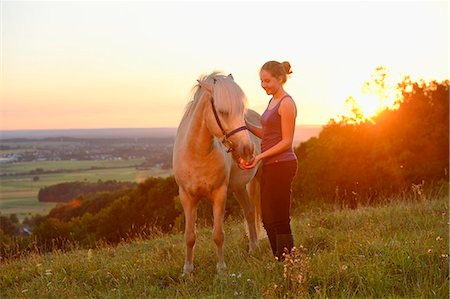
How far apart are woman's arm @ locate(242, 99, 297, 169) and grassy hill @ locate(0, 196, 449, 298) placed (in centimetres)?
111

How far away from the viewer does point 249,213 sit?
738 centimetres

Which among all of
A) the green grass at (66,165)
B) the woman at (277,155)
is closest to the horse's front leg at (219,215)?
the woman at (277,155)

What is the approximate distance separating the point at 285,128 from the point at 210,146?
115 centimetres

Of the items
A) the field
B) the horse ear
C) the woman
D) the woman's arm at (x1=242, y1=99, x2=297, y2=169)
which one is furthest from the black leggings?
the field

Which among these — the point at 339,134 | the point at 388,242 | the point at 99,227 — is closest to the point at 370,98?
the point at 339,134

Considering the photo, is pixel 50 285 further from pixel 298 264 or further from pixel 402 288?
pixel 402 288

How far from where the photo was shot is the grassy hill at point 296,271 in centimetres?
431

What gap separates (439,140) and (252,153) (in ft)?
87.7

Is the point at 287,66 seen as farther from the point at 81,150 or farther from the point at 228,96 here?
the point at 81,150

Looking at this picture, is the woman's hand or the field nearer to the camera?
the woman's hand

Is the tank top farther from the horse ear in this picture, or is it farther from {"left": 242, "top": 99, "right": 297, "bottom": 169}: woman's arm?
the horse ear

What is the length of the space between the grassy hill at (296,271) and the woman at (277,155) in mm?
419

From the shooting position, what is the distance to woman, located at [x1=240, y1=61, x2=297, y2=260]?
5043 mm

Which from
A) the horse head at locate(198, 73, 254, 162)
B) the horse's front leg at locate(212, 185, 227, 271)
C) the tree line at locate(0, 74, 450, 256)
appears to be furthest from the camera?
the tree line at locate(0, 74, 450, 256)
